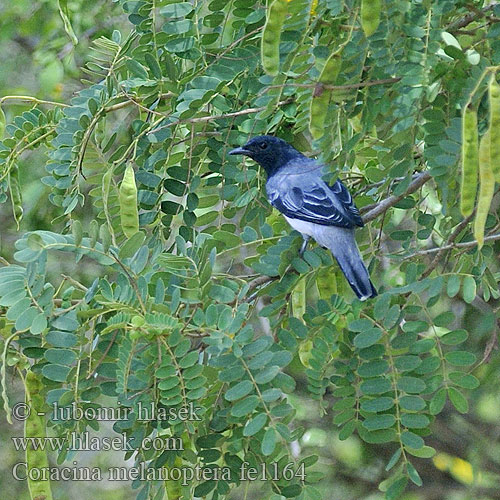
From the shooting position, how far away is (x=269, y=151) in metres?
3.19

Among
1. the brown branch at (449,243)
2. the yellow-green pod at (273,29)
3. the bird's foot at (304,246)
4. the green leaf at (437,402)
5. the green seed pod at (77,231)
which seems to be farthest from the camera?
the bird's foot at (304,246)

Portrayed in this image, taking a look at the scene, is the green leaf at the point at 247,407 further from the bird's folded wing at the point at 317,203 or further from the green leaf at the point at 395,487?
the bird's folded wing at the point at 317,203

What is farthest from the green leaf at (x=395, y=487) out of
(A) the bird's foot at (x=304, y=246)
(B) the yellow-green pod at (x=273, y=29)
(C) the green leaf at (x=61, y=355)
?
(B) the yellow-green pod at (x=273, y=29)

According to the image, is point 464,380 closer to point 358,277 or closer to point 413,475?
point 413,475

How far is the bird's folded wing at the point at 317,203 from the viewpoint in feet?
9.56

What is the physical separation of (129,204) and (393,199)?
0.79 metres

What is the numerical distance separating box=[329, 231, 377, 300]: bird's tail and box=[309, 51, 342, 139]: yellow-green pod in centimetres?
51

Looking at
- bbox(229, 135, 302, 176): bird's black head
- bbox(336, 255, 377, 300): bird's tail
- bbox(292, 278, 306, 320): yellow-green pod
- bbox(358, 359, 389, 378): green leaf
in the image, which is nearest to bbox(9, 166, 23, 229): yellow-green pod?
bbox(229, 135, 302, 176): bird's black head

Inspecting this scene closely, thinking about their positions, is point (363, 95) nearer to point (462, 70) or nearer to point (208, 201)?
point (462, 70)

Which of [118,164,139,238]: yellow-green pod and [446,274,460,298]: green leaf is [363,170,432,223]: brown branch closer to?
[446,274,460,298]: green leaf

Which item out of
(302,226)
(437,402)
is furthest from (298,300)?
(437,402)

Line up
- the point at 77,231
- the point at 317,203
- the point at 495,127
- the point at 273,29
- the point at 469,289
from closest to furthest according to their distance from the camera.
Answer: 1. the point at 495,127
2. the point at 273,29
3. the point at 77,231
4. the point at 469,289
5. the point at 317,203

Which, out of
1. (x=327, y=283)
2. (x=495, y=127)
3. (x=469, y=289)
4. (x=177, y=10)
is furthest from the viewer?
(x=327, y=283)

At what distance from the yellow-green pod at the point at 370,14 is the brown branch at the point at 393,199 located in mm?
665
